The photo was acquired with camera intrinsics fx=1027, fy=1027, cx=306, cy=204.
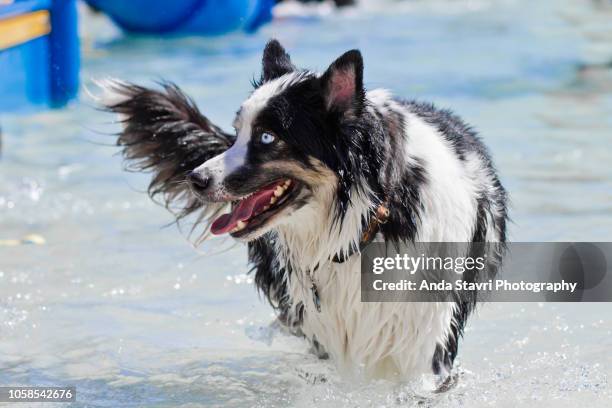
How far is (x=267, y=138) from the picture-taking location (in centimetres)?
356

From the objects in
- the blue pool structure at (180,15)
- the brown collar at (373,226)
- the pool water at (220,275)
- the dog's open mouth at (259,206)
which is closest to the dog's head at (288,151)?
the dog's open mouth at (259,206)

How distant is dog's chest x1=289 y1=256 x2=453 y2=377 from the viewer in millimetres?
3783

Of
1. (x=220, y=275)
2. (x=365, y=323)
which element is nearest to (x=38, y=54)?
(x=220, y=275)

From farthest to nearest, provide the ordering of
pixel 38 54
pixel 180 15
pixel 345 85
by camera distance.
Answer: pixel 180 15 → pixel 38 54 → pixel 345 85

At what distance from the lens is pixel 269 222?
141 inches

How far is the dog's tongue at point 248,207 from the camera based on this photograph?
362cm

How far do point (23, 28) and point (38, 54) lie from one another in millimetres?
577

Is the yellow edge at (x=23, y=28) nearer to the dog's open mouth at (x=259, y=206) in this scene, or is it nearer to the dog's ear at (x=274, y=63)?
the dog's ear at (x=274, y=63)

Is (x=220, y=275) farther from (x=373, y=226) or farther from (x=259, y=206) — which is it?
(x=373, y=226)

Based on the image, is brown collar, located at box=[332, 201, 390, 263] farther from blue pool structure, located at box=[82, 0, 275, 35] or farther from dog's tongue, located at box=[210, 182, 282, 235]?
blue pool structure, located at box=[82, 0, 275, 35]

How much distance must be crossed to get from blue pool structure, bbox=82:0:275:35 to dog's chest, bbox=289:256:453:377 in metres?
9.18

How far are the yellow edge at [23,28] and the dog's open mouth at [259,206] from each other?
4.64m

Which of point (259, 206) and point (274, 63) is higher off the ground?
point (274, 63)

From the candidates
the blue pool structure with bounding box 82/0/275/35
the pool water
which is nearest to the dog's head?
the pool water
